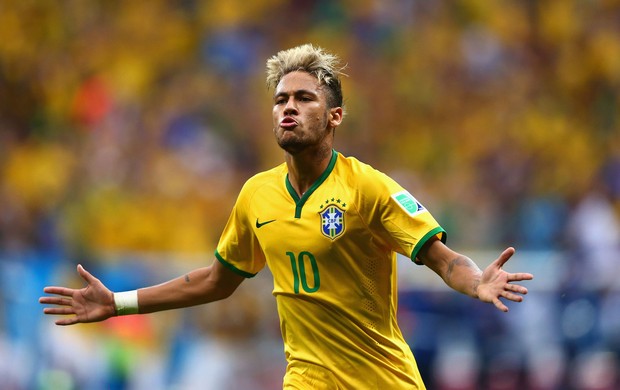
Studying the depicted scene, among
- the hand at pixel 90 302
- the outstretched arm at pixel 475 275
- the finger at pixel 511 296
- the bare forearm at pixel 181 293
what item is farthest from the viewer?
the bare forearm at pixel 181 293

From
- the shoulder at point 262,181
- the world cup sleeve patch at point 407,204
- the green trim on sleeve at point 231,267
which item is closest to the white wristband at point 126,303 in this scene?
the green trim on sleeve at point 231,267

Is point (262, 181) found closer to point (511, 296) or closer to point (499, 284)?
point (499, 284)

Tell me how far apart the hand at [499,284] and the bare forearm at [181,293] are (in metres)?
1.71

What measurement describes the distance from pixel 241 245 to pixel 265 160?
332 inches

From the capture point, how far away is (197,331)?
36.5 feet

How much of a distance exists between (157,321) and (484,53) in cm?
639

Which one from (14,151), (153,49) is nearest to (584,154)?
(153,49)

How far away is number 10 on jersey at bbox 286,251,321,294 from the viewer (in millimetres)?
5406

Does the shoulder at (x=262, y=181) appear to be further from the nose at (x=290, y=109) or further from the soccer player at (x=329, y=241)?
the nose at (x=290, y=109)

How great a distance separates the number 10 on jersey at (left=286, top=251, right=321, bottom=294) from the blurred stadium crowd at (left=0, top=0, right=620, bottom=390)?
516cm

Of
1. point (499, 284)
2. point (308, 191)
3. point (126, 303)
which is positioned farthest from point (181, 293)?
point (499, 284)

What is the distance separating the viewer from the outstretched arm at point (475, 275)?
469 centimetres

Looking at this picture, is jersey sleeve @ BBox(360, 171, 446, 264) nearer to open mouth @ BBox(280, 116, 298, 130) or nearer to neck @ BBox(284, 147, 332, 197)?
neck @ BBox(284, 147, 332, 197)

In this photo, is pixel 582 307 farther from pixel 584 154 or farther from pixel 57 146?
pixel 57 146
